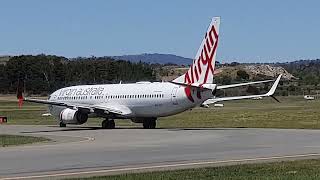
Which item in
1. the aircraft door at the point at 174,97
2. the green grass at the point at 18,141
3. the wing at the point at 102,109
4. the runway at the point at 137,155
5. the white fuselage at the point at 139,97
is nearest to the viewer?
the runway at the point at 137,155

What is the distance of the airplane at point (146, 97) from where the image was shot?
43.9 meters

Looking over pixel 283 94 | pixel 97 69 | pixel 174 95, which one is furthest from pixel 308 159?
pixel 97 69

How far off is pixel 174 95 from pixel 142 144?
15.4 meters

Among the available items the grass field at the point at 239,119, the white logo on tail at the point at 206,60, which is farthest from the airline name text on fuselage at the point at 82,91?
the white logo on tail at the point at 206,60

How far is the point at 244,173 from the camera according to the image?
17.0 metres

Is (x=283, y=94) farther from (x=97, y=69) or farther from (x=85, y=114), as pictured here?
(x=85, y=114)

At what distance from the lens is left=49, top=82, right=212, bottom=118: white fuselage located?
148ft

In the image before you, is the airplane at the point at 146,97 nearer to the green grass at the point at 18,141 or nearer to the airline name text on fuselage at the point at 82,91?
the airline name text on fuselage at the point at 82,91

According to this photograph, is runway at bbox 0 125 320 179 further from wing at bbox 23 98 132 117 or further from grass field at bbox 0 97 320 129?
grass field at bbox 0 97 320 129

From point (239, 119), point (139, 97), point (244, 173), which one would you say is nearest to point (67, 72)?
point (239, 119)

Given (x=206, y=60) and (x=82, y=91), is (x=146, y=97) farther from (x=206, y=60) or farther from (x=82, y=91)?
(x=82, y=91)

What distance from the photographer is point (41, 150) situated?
26.8 meters

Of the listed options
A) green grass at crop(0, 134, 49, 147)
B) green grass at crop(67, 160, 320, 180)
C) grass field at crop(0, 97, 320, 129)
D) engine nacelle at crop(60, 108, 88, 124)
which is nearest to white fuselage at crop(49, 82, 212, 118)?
engine nacelle at crop(60, 108, 88, 124)

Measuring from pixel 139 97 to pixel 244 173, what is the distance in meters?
31.0
